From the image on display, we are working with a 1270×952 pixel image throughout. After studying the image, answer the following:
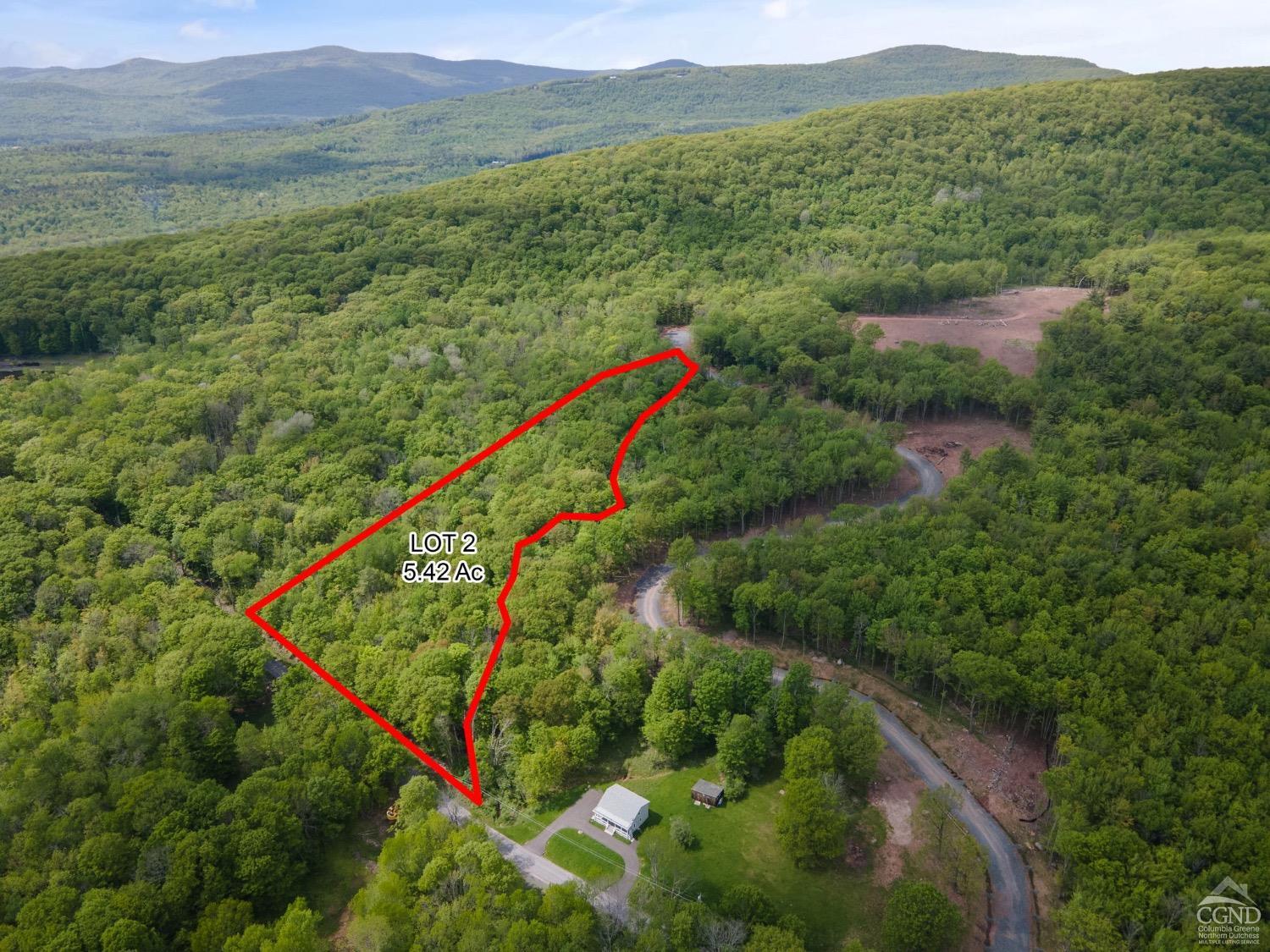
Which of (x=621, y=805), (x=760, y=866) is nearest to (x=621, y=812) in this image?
(x=621, y=805)

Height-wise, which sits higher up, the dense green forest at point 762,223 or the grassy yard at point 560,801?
the dense green forest at point 762,223

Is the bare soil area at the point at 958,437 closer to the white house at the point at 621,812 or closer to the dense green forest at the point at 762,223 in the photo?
the dense green forest at the point at 762,223

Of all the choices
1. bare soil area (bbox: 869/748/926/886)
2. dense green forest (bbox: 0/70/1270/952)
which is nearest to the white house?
dense green forest (bbox: 0/70/1270/952)

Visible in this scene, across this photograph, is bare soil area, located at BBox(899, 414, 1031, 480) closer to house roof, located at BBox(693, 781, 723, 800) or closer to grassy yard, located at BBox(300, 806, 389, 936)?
house roof, located at BBox(693, 781, 723, 800)

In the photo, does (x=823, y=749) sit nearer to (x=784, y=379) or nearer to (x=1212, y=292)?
(x=784, y=379)

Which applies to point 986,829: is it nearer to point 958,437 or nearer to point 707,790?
point 707,790

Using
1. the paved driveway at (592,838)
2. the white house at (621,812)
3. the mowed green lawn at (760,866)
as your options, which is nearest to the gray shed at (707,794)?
the mowed green lawn at (760,866)
